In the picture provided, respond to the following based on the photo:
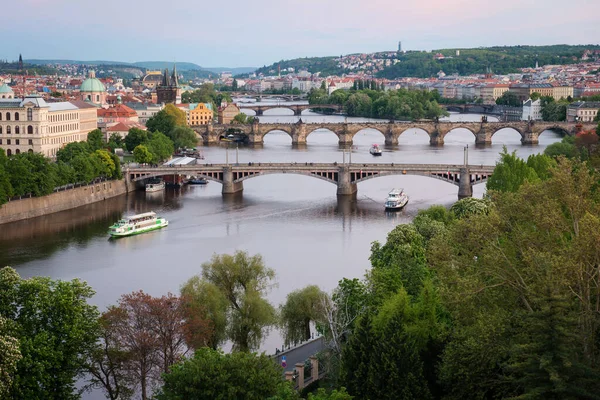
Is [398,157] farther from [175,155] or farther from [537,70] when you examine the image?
[537,70]

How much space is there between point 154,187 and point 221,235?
11090 millimetres

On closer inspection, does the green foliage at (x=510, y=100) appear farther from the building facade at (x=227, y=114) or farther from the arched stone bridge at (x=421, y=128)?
the arched stone bridge at (x=421, y=128)

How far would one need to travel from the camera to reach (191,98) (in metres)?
93.2

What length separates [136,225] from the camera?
3200 centimetres

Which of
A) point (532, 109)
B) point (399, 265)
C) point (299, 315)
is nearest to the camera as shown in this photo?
point (399, 265)

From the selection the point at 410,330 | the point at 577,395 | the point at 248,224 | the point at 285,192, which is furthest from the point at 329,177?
the point at 577,395

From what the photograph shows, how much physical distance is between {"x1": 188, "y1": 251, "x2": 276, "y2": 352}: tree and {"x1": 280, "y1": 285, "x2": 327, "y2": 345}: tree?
0.37 meters

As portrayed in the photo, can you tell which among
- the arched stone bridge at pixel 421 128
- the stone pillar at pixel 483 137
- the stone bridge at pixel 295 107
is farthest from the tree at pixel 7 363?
the stone bridge at pixel 295 107

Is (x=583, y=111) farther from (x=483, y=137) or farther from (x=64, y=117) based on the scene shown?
(x=64, y=117)

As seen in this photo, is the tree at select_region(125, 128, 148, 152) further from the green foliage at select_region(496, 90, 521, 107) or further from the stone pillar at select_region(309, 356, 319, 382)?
the green foliage at select_region(496, 90, 521, 107)

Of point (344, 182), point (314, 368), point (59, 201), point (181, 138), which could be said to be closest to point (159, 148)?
point (181, 138)

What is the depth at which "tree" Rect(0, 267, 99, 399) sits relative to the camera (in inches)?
553

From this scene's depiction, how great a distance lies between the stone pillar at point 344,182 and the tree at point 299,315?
20597 mm

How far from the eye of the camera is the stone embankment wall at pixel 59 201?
32.8 metres
